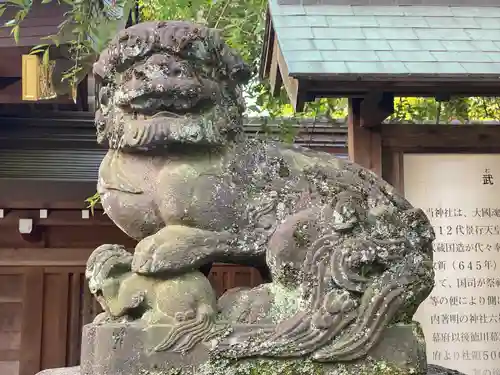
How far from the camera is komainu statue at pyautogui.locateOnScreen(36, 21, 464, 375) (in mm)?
1549

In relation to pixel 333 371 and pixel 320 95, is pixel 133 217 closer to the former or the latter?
pixel 333 371

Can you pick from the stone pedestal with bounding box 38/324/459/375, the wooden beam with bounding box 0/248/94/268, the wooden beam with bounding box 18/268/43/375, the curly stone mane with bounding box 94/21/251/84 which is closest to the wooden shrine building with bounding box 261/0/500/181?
the curly stone mane with bounding box 94/21/251/84

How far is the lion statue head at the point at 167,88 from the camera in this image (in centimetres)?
165

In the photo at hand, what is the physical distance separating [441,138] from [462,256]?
541 mm

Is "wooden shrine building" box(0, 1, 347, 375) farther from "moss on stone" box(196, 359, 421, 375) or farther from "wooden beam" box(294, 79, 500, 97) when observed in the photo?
"moss on stone" box(196, 359, 421, 375)

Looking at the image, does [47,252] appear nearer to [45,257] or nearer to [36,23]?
[45,257]

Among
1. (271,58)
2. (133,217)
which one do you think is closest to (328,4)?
(271,58)

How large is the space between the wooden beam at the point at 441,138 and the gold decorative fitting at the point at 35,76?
79.6 inches

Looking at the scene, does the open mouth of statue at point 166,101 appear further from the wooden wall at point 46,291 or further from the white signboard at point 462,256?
the wooden wall at point 46,291

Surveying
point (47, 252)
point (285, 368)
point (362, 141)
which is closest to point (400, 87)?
point (362, 141)

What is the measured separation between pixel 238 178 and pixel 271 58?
4.08ft

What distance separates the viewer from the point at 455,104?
3764 millimetres

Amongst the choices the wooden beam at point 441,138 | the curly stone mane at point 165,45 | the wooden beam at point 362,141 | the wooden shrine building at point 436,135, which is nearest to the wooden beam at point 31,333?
the wooden shrine building at point 436,135

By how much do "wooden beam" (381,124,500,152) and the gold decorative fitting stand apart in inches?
79.6
